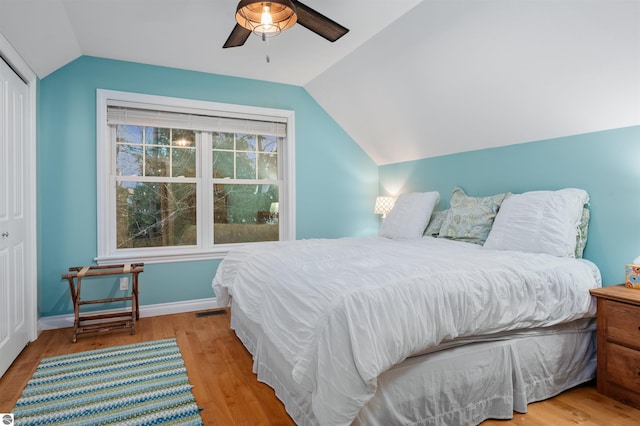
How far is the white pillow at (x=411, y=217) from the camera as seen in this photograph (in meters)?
3.48

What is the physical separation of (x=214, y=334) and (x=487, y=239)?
227 centimetres

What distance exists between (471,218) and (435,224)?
1.63 ft

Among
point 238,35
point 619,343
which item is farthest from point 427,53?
point 619,343

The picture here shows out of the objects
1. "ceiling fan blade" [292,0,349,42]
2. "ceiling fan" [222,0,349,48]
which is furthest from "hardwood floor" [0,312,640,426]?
"ceiling fan blade" [292,0,349,42]

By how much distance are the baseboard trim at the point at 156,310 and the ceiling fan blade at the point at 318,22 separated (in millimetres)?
2764

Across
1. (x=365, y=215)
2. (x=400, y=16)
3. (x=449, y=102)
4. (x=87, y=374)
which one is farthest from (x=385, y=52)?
(x=87, y=374)

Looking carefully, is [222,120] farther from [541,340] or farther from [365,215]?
[541,340]

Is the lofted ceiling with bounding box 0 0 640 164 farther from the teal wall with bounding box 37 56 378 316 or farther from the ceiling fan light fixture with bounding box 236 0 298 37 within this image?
the ceiling fan light fixture with bounding box 236 0 298 37

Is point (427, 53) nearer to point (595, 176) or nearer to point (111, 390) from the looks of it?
point (595, 176)

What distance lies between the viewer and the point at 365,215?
4.68 metres

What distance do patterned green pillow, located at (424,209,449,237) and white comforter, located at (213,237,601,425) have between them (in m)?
0.92

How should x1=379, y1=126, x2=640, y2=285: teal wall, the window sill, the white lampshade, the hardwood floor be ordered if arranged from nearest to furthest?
1. the hardwood floor
2. x1=379, y1=126, x2=640, y2=285: teal wall
3. the window sill
4. the white lampshade

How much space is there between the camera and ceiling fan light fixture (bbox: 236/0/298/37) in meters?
1.93

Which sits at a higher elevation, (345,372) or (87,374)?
(345,372)
